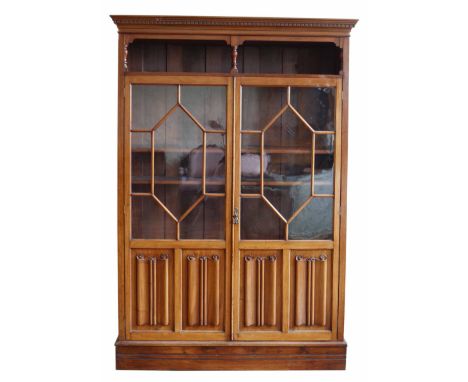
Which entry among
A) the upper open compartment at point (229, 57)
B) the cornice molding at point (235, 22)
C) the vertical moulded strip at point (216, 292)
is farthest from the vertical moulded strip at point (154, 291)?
the cornice molding at point (235, 22)

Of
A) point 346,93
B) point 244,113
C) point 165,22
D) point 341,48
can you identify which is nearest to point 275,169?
point 244,113

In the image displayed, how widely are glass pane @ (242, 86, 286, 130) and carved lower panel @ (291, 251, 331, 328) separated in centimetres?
100

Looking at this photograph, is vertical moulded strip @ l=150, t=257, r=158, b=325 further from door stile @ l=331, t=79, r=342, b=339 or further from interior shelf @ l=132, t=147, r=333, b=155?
door stile @ l=331, t=79, r=342, b=339

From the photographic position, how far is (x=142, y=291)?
3635mm

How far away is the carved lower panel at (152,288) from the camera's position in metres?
3.63

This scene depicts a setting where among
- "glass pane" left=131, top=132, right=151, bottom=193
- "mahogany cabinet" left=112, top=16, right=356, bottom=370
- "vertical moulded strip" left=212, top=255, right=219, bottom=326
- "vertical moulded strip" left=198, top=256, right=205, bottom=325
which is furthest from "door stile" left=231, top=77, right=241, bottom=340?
"glass pane" left=131, top=132, right=151, bottom=193

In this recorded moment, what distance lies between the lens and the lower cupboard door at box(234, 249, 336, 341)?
3.64m

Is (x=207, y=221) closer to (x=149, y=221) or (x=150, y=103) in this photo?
(x=149, y=221)

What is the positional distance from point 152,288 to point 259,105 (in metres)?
1.54

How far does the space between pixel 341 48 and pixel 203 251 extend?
1.75 metres

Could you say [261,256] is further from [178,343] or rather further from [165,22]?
[165,22]

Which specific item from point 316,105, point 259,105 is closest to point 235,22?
point 259,105

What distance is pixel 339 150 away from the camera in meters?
3.58

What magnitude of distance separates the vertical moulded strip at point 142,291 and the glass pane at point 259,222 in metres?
0.75
